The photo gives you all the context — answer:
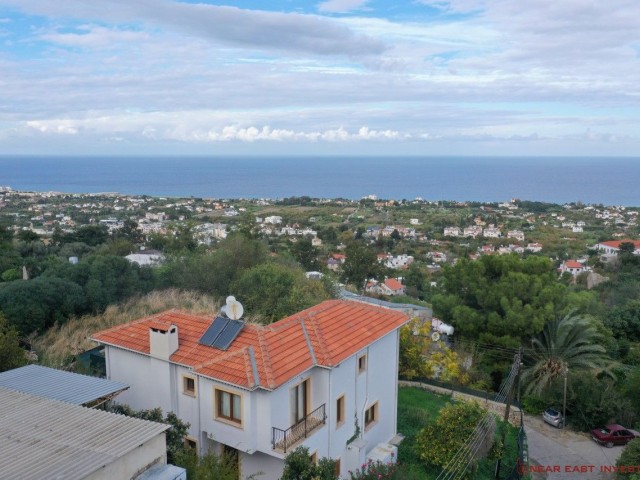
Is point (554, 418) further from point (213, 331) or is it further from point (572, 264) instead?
point (572, 264)

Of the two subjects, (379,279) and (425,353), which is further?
(379,279)

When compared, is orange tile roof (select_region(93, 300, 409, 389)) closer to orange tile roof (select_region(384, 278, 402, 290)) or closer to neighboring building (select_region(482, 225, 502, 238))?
orange tile roof (select_region(384, 278, 402, 290))

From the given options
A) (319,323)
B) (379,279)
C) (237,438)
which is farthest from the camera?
(379,279)

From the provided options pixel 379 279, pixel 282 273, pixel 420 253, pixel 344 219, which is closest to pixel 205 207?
pixel 344 219

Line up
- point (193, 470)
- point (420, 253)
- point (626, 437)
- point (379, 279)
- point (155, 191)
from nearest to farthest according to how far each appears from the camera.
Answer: point (193, 470) < point (626, 437) < point (379, 279) < point (420, 253) < point (155, 191)

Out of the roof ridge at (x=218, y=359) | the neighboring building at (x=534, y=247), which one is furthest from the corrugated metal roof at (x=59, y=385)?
the neighboring building at (x=534, y=247)

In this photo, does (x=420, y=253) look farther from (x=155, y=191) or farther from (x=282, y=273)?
(x=155, y=191)

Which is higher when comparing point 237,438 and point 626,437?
point 237,438

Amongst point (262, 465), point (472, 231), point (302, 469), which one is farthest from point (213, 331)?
point (472, 231)
